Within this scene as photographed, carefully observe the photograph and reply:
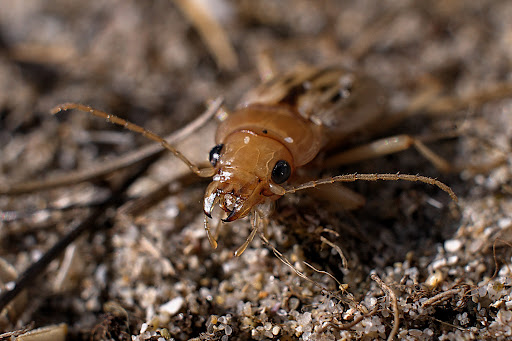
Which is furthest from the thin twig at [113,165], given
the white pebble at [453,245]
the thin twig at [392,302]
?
the white pebble at [453,245]

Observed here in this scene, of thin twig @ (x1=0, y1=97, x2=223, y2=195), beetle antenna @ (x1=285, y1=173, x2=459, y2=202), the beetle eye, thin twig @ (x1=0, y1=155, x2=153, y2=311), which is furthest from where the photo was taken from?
thin twig @ (x1=0, y1=97, x2=223, y2=195)

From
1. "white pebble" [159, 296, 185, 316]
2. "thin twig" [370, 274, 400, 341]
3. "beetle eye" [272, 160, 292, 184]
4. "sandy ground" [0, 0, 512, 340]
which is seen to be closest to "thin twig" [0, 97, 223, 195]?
"sandy ground" [0, 0, 512, 340]

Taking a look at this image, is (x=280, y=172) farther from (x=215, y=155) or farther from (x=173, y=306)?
(x=173, y=306)

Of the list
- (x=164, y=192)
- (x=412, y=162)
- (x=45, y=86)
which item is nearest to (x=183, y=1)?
(x=45, y=86)

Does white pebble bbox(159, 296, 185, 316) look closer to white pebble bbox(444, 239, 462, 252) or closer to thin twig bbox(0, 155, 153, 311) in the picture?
thin twig bbox(0, 155, 153, 311)

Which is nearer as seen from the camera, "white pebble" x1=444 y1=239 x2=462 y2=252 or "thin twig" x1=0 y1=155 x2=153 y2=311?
"thin twig" x1=0 y1=155 x2=153 y2=311

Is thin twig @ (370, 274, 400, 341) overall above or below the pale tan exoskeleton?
below

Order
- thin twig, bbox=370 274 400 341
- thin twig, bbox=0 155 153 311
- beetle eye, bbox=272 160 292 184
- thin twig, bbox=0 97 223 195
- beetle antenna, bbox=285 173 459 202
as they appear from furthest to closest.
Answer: thin twig, bbox=0 97 223 195 → beetle eye, bbox=272 160 292 184 → thin twig, bbox=0 155 153 311 → beetle antenna, bbox=285 173 459 202 → thin twig, bbox=370 274 400 341
